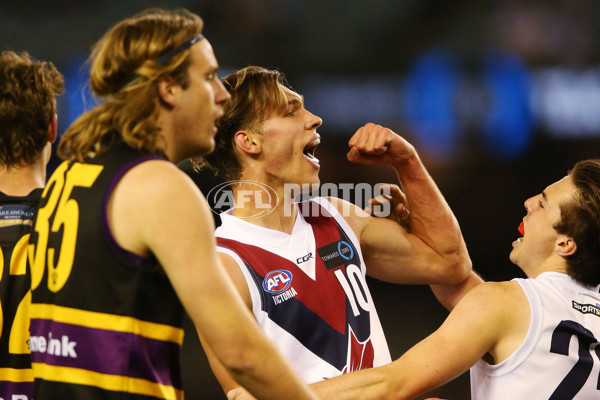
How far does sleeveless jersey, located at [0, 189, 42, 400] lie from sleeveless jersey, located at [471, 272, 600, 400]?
4.87ft

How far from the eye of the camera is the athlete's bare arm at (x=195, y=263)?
1645 mm

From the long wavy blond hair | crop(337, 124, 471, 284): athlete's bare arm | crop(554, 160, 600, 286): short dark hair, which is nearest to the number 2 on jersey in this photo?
crop(554, 160, 600, 286): short dark hair

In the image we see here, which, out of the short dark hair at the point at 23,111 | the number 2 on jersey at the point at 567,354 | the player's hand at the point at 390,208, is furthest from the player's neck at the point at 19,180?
the number 2 on jersey at the point at 567,354

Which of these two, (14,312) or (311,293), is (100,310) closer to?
(14,312)

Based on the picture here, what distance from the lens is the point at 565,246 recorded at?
8.26ft

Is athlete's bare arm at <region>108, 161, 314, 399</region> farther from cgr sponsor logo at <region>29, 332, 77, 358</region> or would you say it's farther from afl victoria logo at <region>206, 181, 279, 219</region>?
afl victoria logo at <region>206, 181, 279, 219</region>

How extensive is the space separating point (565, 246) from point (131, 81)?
1.57m

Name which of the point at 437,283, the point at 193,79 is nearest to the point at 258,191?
the point at 437,283

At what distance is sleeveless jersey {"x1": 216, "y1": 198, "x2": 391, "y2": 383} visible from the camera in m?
2.68

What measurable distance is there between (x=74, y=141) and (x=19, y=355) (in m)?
0.78

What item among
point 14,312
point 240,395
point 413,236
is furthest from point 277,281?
point 14,312

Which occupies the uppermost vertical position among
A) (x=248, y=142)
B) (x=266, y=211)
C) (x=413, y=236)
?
(x=248, y=142)

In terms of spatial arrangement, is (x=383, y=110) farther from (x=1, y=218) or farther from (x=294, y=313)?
(x=1, y=218)

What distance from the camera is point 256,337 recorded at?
1.69 meters
